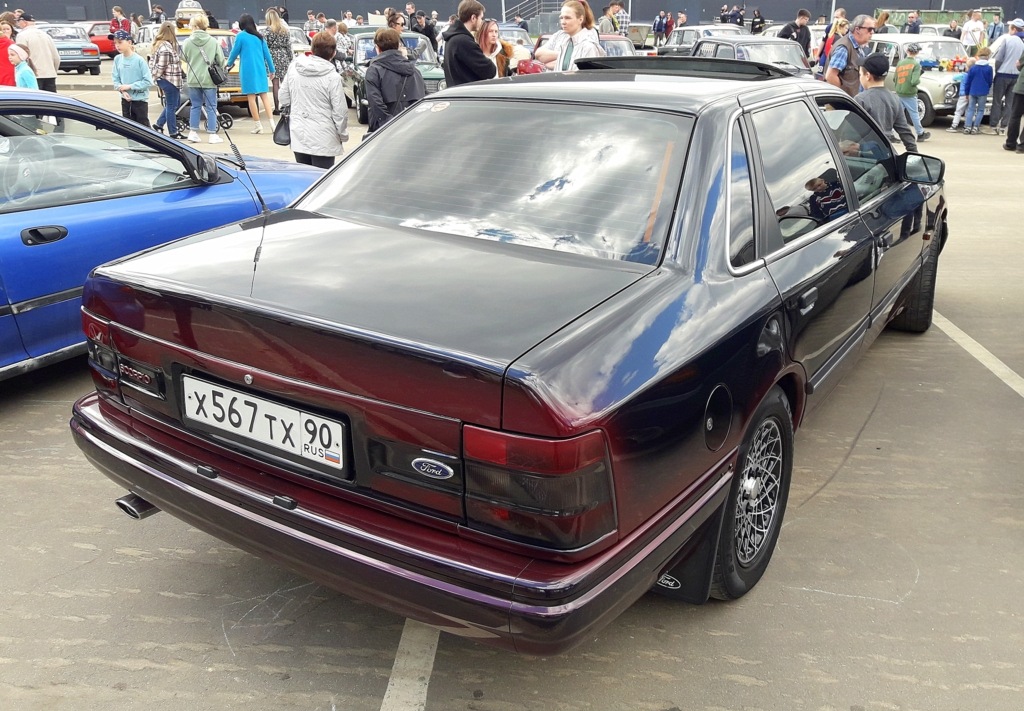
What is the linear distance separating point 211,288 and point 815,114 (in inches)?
94.1

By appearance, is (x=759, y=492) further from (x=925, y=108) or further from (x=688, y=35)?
(x=688, y=35)

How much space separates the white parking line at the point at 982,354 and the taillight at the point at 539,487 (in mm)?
3524

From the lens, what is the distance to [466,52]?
745cm

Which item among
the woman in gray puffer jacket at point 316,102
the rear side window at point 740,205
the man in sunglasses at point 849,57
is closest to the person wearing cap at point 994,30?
the man in sunglasses at point 849,57

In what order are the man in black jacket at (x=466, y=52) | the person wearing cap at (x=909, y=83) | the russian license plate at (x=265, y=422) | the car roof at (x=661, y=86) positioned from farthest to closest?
the person wearing cap at (x=909, y=83) < the man in black jacket at (x=466, y=52) < the car roof at (x=661, y=86) < the russian license plate at (x=265, y=422)

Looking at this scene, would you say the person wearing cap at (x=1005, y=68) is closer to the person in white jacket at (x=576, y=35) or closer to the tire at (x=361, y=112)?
the person in white jacket at (x=576, y=35)

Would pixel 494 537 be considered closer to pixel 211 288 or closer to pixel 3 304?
pixel 211 288

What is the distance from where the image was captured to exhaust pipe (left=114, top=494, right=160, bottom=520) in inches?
106

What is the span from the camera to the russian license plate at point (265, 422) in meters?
2.14

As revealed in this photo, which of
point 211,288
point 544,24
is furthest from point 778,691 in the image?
point 544,24

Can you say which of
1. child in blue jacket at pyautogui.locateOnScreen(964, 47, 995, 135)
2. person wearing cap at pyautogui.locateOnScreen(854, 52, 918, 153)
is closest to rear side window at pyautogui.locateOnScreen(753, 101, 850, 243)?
person wearing cap at pyautogui.locateOnScreen(854, 52, 918, 153)

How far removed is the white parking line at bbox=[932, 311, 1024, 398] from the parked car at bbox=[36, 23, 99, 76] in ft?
88.2

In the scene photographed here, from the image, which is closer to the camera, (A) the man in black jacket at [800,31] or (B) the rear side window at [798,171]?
(B) the rear side window at [798,171]

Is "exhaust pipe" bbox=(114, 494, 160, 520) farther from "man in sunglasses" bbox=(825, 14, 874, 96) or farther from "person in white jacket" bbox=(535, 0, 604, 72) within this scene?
"man in sunglasses" bbox=(825, 14, 874, 96)
